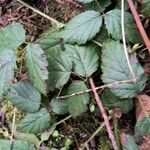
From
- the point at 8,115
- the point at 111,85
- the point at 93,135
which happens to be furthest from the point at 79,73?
the point at 8,115

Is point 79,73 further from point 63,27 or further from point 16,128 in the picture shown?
point 16,128

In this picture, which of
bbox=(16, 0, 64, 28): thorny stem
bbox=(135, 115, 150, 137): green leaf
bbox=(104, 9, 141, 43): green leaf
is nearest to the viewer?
bbox=(135, 115, 150, 137): green leaf

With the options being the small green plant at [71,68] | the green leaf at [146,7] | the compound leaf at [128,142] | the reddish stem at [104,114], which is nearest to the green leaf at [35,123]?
the small green plant at [71,68]

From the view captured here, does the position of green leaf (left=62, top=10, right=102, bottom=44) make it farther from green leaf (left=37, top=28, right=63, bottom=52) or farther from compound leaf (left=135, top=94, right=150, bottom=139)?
compound leaf (left=135, top=94, right=150, bottom=139)

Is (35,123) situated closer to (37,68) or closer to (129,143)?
(37,68)

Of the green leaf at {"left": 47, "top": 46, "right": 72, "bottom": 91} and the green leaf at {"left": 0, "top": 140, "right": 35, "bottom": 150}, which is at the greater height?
the green leaf at {"left": 47, "top": 46, "right": 72, "bottom": 91}

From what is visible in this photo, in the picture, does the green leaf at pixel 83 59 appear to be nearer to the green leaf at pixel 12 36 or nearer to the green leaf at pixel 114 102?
the green leaf at pixel 114 102

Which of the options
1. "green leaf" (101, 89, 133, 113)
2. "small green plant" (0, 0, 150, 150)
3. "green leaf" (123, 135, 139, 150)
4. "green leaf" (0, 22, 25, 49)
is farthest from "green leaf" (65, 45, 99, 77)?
"green leaf" (123, 135, 139, 150)
